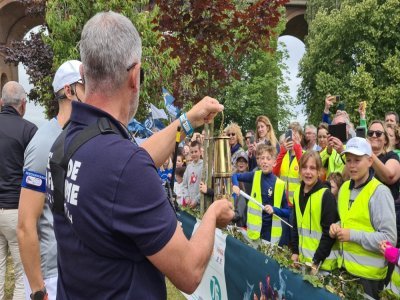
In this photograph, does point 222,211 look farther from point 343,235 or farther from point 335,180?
point 335,180

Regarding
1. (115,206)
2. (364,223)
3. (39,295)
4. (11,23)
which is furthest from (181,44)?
(11,23)

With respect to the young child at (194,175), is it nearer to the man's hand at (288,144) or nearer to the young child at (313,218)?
the man's hand at (288,144)

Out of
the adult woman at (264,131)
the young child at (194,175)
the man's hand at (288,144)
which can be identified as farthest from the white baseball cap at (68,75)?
the young child at (194,175)

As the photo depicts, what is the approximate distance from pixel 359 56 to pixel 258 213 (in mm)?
25121

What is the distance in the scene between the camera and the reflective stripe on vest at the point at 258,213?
5.75m

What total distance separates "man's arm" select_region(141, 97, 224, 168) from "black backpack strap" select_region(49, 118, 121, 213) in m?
0.65

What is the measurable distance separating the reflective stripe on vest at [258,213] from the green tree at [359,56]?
21455 mm

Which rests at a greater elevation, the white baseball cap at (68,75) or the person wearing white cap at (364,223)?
the white baseball cap at (68,75)

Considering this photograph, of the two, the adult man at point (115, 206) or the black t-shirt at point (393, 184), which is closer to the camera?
the adult man at point (115, 206)

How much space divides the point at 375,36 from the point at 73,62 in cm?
2755

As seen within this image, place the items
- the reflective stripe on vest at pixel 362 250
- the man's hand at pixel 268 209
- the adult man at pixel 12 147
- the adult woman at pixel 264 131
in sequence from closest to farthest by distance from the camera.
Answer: the reflective stripe on vest at pixel 362 250 → the adult man at pixel 12 147 → the man's hand at pixel 268 209 → the adult woman at pixel 264 131

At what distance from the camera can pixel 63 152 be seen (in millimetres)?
1712

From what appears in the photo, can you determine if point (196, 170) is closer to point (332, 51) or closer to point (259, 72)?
point (332, 51)

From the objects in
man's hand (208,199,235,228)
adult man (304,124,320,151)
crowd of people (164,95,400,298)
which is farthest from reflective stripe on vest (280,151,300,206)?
man's hand (208,199,235,228)
